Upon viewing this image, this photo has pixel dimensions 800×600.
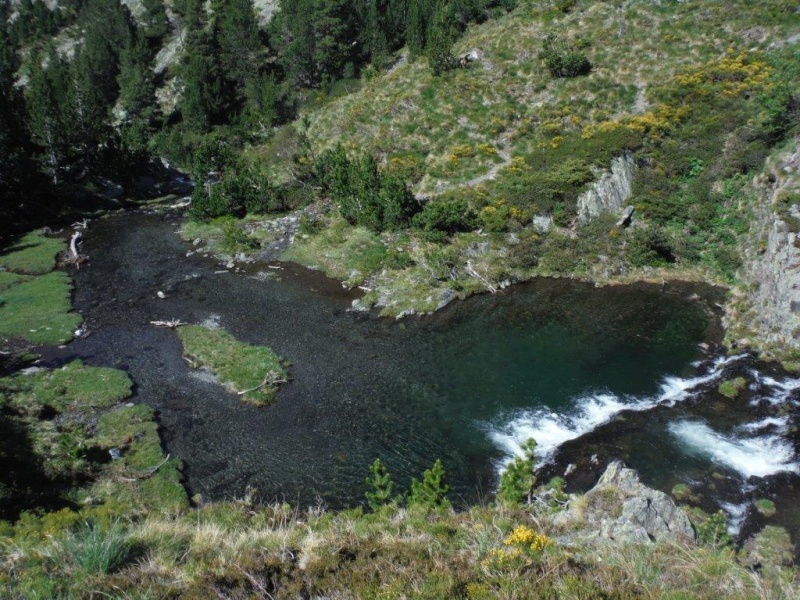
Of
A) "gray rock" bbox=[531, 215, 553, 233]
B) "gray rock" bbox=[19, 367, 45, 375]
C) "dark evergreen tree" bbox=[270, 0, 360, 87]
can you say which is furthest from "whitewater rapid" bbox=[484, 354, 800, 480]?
"dark evergreen tree" bbox=[270, 0, 360, 87]

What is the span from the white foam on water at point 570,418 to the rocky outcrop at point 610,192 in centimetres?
2302

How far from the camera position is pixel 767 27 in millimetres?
59094

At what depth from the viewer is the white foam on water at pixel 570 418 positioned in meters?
25.0

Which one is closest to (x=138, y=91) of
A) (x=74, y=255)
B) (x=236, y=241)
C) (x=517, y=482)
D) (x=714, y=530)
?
(x=74, y=255)

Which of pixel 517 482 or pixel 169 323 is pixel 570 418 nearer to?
pixel 517 482

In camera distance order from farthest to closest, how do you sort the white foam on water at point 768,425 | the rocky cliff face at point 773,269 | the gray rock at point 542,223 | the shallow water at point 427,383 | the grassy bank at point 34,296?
the gray rock at point 542,223, the grassy bank at point 34,296, the rocky cliff face at point 773,269, the white foam on water at point 768,425, the shallow water at point 427,383

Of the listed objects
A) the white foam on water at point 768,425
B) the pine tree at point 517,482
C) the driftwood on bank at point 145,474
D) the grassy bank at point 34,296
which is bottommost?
the white foam on water at point 768,425

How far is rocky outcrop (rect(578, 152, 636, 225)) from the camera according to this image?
48750 mm

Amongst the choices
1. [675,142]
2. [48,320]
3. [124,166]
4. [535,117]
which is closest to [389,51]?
[535,117]

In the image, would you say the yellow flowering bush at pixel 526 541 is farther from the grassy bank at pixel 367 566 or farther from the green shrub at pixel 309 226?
the green shrub at pixel 309 226

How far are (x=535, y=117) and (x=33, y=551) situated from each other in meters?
62.9

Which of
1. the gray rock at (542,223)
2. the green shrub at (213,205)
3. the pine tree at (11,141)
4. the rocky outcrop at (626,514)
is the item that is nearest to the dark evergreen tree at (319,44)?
the green shrub at (213,205)

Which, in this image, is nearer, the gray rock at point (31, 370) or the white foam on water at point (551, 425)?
the white foam on water at point (551, 425)

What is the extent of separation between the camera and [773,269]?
36.1m
